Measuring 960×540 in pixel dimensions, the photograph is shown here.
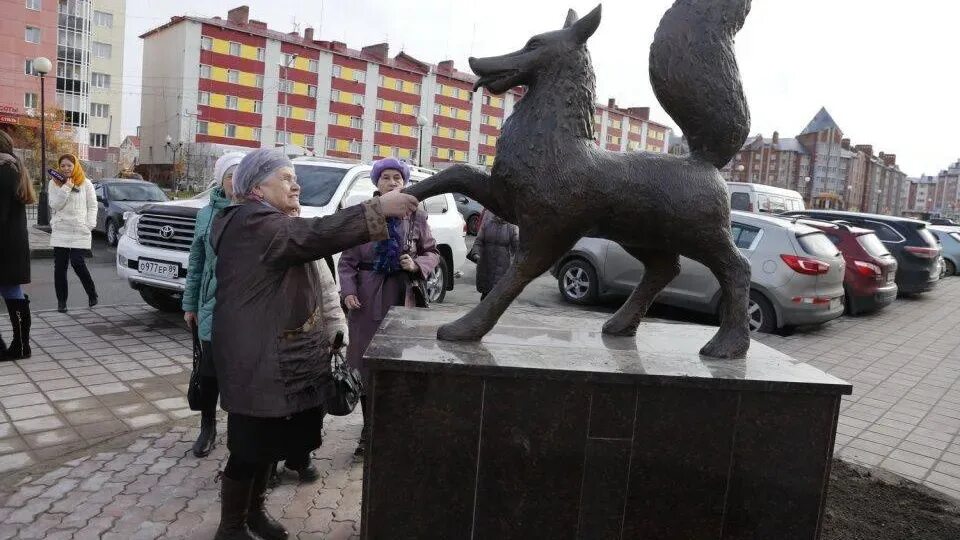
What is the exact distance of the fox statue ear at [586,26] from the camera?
2.79m

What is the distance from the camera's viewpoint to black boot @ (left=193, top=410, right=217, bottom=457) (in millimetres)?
4031

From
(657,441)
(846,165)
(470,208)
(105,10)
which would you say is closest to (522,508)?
(657,441)

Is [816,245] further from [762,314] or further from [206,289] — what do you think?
[206,289]

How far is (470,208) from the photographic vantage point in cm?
1953

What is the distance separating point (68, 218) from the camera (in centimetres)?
741

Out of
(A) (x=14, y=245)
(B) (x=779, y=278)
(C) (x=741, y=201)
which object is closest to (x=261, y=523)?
(A) (x=14, y=245)

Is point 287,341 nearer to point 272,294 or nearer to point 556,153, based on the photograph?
point 272,294

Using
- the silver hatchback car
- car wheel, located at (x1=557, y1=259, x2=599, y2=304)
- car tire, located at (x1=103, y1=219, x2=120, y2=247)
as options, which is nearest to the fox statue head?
the silver hatchback car

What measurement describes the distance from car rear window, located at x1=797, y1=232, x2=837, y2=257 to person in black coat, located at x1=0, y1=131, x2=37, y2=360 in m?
8.52

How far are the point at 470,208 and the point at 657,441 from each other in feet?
56.1

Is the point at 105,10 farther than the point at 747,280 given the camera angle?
Yes

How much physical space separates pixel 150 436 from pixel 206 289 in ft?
4.21

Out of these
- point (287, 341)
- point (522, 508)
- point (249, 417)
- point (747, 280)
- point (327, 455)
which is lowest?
point (327, 455)

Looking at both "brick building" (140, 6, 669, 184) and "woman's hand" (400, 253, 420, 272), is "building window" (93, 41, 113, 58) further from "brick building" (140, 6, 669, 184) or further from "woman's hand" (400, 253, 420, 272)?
"woman's hand" (400, 253, 420, 272)
